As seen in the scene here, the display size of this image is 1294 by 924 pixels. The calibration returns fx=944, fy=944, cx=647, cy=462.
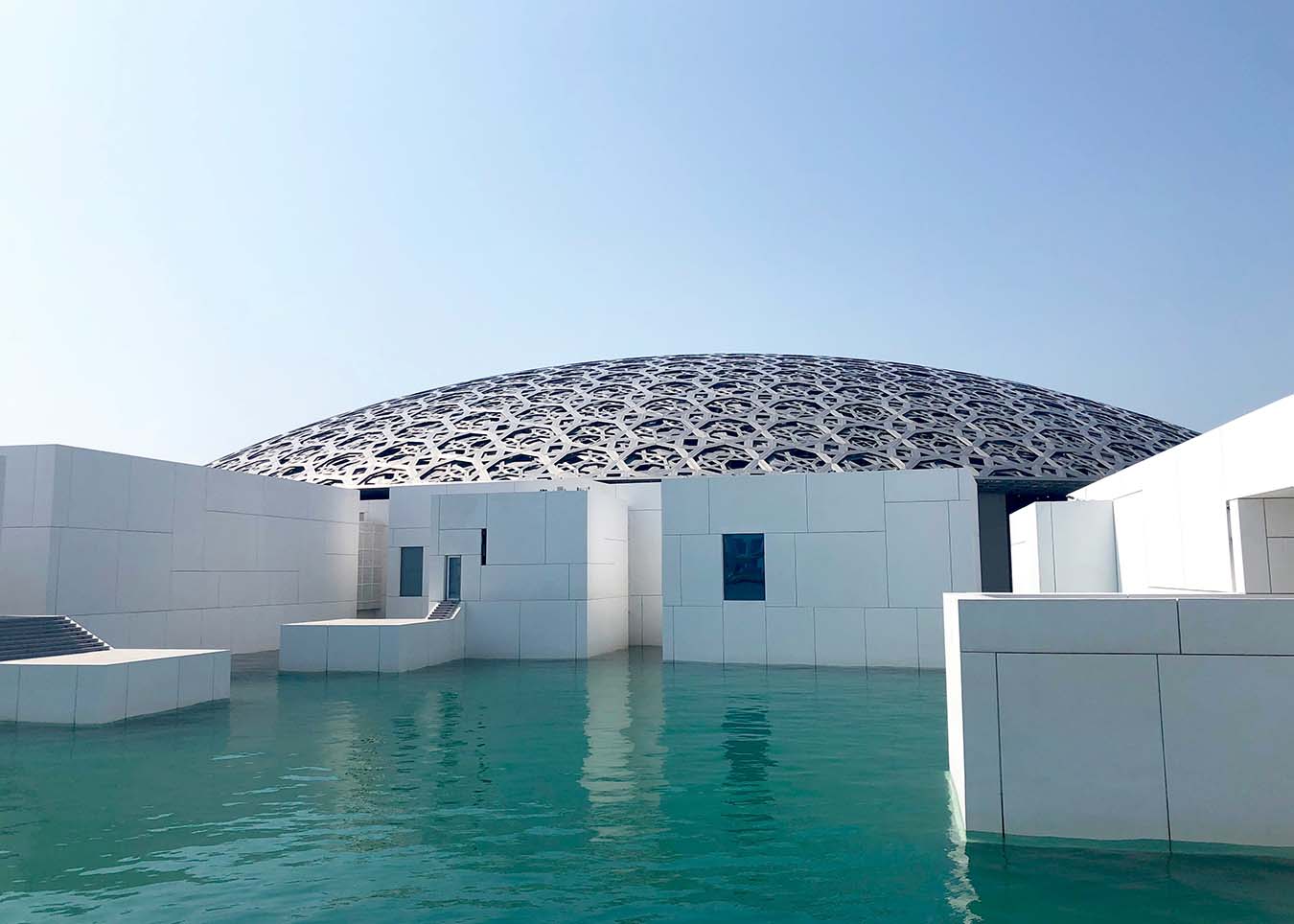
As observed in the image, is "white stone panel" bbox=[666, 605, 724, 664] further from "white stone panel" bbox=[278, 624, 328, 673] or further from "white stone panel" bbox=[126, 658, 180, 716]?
"white stone panel" bbox=[126, 658, 180, 716]

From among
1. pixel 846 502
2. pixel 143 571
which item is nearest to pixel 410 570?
pixel 143 571

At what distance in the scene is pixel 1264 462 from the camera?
9.65m

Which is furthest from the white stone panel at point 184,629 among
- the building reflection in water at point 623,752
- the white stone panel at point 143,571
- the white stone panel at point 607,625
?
the building reflection in water at point 623,752

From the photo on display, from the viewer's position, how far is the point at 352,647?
1869 cm

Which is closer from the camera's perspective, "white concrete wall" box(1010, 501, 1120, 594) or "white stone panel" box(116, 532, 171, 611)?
"white concrete wall" box(1010, 501, 1120, 594)

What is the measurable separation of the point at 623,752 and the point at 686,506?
32.4ft

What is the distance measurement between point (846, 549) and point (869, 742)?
8357mm

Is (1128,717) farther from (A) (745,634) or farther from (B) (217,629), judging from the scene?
(B) (217,629)

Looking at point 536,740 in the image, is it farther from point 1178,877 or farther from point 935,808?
point 1178,877

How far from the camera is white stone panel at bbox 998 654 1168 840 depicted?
23.0 feet

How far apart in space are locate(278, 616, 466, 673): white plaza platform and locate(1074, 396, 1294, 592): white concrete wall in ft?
43.6

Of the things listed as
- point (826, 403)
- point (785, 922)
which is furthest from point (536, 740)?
point (826, 403)

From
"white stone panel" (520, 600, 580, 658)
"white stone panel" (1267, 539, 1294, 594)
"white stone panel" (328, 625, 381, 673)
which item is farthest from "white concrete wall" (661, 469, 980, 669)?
"white stone panel" (1267, 539, 1294, 594)

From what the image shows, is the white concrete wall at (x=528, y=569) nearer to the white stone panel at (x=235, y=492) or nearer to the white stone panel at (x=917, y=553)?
the white stone panel at (x=235, y=492)
